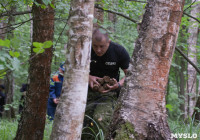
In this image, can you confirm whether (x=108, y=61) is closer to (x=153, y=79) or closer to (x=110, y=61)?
(x=110, y=61)

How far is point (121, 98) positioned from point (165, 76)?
1.59 feet

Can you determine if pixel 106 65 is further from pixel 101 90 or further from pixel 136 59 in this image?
pixel 136 59

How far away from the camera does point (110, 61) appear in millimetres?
3543

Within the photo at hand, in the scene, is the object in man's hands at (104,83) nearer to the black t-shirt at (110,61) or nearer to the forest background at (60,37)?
the black t-shirt at (110,61)

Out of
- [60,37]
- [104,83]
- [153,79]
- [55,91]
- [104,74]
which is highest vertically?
[60,37]

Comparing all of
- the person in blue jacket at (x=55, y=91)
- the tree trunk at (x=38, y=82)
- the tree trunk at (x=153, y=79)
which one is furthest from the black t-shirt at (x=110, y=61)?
the person in blue jacket at (x=55, y=91)

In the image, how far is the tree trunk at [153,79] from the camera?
2037 millimetres

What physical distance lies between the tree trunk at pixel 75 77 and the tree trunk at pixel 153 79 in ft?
2.01

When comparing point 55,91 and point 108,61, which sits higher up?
point 108,61

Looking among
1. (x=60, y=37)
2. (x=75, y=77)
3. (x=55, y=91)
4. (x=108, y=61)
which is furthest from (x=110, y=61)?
(x=60, y=37)

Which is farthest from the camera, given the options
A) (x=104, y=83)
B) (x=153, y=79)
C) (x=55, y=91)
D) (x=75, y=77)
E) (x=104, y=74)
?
(x=55, y=91)

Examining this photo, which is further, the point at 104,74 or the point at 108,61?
the point at 104,74

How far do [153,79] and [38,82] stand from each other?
1.70m

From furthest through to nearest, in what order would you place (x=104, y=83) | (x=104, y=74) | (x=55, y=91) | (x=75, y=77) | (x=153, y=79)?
(x=55, y=91)
(x=104, y=74)
(x=104, y=83)
(x=153, y=79)
(x=75, y=77)
